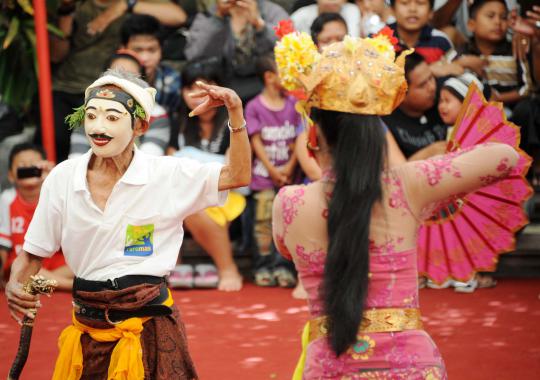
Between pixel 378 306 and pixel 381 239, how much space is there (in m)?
0.19

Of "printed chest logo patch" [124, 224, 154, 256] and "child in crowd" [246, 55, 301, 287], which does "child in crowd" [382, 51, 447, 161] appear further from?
"printed chest logo patch" [124, 224, 154, 256]

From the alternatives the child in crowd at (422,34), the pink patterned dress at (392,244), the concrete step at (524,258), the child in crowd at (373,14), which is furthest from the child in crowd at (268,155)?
the pink patterned dress at (392,244)

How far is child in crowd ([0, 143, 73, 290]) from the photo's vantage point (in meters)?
6.60

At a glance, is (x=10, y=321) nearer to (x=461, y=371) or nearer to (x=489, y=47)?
(x=461, y=371)

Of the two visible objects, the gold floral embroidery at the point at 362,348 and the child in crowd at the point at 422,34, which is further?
the child in crowd at the point at 422,34

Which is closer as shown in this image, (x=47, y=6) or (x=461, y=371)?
(x=461, y=371)

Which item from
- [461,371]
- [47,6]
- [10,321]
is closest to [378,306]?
[461,371]

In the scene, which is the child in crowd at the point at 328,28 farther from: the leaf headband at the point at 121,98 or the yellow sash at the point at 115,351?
the yellow sash at the point at 115,351

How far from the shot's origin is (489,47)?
23.2 feet

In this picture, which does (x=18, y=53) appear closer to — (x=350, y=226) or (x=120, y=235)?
(x=120, y=235)

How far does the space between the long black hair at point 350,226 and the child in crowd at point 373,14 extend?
4.49m

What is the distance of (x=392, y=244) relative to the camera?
2.71 metres

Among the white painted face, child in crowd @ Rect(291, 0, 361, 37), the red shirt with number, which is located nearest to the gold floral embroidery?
the white painted face

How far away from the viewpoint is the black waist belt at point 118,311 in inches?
130
